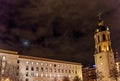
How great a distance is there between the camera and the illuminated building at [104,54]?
6856 cm

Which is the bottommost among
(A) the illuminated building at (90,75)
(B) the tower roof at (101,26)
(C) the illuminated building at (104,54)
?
(A) the illuminated building at (90,75)

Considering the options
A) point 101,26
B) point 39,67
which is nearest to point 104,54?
point 101,26

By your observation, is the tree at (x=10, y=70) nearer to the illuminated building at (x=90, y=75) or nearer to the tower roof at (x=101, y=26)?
the illuminated building at (x=90, y=75)

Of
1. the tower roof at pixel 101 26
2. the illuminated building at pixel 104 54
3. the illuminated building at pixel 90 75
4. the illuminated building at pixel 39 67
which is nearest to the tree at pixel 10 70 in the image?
the illuminated building at pixel 39 67

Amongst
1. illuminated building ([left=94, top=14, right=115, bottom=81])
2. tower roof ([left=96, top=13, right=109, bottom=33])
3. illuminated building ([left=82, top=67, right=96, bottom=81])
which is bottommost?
illuminated building ([left=82, top=67, right=96, bottom=81])

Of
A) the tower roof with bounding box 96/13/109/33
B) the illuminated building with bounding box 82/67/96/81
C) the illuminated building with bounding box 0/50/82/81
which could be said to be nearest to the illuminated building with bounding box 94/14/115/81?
the tower roof with bounding box 96/13/109/33

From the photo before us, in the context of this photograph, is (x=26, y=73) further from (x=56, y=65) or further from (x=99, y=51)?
(x=99, y=51)

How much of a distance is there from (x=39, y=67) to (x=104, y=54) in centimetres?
3174

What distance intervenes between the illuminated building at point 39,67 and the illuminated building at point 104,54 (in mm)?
23910

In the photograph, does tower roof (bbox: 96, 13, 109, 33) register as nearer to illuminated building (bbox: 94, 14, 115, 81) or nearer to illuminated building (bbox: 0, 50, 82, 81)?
illuminated building (bbox: 94, 14, 115, 81)

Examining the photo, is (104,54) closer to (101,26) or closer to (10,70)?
(101,26)

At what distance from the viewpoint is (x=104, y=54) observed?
70.9 metres

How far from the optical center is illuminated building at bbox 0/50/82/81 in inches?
3000

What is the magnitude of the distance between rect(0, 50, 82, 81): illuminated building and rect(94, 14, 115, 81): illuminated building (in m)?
23.9
